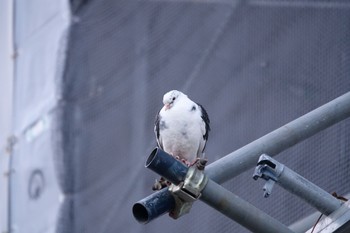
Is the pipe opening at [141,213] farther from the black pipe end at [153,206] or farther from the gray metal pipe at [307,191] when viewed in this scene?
the gray metal pipe at [307,191]

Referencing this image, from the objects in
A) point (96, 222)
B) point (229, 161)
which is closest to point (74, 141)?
point (96, 222)

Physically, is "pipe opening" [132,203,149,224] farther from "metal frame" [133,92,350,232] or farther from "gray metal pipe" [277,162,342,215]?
"gray metal pipe" [277,162,342,215]

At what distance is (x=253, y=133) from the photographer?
9.85 m

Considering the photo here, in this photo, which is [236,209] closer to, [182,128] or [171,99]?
[182,128]

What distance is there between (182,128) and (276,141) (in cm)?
158

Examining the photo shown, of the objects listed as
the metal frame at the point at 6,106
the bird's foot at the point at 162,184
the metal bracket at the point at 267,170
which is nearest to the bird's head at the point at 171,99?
the bird's foot at the point at 162,184

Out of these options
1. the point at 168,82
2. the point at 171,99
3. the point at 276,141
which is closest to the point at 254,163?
the point at 276,141

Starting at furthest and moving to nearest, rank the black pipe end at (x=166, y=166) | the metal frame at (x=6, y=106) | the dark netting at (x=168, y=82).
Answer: the metal frame at (x=6, y=106) → the dark netting at (x=168, y=82) → the black pipe end at (x=166, y=166)

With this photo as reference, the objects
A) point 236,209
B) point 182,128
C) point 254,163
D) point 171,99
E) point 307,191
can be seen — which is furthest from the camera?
point 171,99

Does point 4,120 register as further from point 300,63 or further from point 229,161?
point 229,161

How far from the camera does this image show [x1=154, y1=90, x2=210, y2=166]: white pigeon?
7832 millimetres

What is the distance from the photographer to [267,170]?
5973 mm

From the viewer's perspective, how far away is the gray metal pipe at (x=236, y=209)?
594 centimetres

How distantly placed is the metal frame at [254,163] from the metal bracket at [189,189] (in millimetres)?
28
